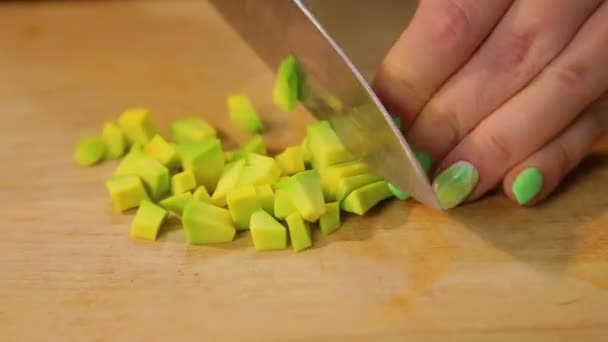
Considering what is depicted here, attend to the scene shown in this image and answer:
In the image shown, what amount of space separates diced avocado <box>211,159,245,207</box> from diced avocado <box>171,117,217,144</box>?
3.8 inches

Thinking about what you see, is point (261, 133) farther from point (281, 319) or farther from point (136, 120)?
point (281, 319)

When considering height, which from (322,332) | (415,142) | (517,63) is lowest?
(322,332)

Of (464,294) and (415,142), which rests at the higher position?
(415,142)

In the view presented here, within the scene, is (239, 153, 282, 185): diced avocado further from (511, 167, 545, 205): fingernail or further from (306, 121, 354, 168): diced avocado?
(511, 167, 545, 205): fingernail

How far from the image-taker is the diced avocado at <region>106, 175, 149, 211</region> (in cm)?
104

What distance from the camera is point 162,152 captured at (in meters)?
1.11

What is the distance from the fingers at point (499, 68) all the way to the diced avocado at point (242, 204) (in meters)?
0.22

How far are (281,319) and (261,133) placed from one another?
392mm

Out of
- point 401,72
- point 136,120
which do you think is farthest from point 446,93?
point 136,120

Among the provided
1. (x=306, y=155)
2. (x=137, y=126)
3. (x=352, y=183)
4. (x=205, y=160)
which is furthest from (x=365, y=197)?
(x=137, y=126)

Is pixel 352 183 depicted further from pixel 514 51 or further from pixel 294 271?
pixel 514 51

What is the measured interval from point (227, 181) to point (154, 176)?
0.33 feet

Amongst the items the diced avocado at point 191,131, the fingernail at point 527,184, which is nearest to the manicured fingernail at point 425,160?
the fingernail at point 527,184

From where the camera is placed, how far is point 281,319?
884 mm
